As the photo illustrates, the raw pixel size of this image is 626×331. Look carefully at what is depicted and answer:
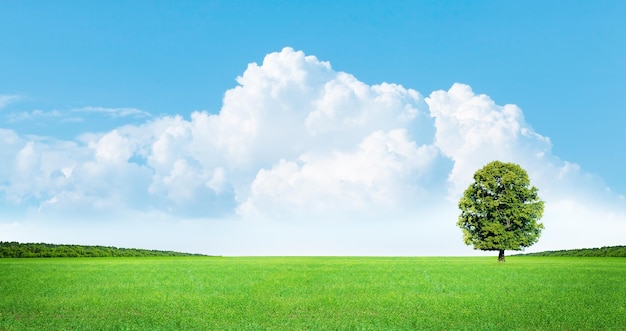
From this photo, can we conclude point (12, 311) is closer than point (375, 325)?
No

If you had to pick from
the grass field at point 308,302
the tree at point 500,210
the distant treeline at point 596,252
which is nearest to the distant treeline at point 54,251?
the grass field at point 308,302

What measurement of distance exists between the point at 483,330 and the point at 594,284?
18.5 meters

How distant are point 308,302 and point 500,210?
4016cm

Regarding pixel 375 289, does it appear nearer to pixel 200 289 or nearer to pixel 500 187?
pixel 200 289

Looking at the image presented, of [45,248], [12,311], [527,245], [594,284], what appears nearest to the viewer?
[12,311]

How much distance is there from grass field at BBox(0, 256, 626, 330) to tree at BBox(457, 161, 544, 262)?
20.5 metres

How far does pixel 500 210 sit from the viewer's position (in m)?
61.5

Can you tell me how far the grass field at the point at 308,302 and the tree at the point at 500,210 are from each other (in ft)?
67.1

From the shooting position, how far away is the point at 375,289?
103 ft

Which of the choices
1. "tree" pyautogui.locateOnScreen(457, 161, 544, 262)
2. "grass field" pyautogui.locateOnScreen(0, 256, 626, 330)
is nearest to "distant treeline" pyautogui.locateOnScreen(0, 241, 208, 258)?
"grass field" pyautogui.locateOnScreen(0, 256, 626, 330)

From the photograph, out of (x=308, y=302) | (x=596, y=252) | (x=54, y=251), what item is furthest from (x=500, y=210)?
(x=54, y=251)

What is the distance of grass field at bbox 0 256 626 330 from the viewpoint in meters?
21.3

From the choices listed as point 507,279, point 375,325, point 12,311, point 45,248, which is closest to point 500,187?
point 507,279

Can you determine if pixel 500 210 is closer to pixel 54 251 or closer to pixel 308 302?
pixel 308 302
